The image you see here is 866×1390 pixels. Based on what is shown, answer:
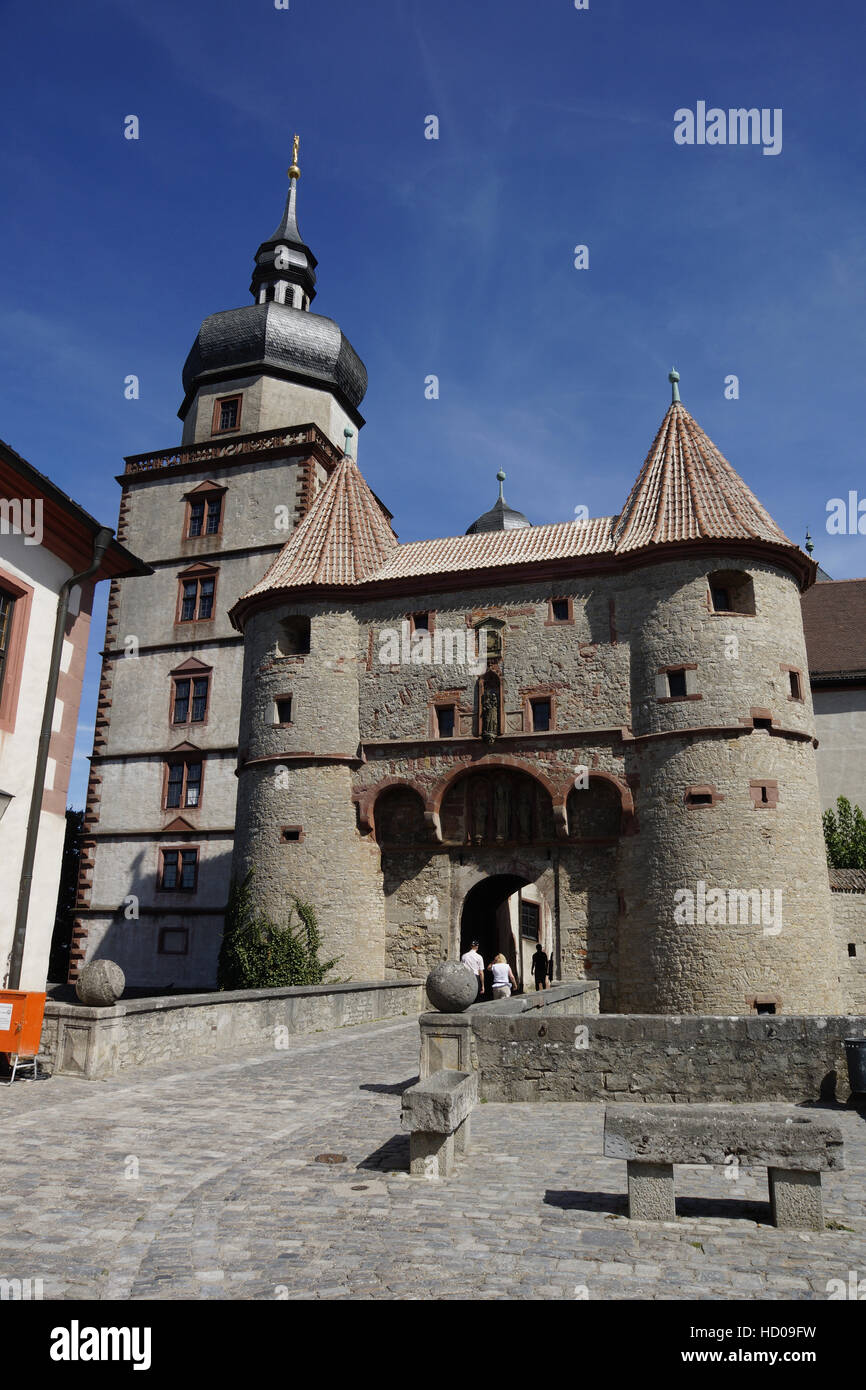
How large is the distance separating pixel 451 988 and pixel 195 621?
24.1m

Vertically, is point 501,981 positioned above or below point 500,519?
below

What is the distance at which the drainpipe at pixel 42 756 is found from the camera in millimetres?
11023

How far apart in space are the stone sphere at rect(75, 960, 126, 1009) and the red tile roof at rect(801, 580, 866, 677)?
26249mm

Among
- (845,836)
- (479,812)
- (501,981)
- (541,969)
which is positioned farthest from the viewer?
(845,836)

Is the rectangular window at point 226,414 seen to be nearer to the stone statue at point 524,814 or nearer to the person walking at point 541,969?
the stone statue at point 524,814

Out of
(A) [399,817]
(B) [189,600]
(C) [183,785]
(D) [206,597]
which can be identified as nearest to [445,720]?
(A) [399,817]

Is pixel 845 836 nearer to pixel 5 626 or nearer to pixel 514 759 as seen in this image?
pixel 514 759

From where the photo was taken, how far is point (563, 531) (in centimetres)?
2633

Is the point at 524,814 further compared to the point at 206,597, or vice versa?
the point at 206,597

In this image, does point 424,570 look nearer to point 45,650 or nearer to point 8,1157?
point 45,650

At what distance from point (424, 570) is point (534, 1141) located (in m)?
19.8

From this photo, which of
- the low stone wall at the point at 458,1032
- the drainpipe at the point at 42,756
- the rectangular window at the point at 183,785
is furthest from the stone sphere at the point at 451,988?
the rectangular window at the point at 183,785

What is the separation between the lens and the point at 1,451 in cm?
1103
